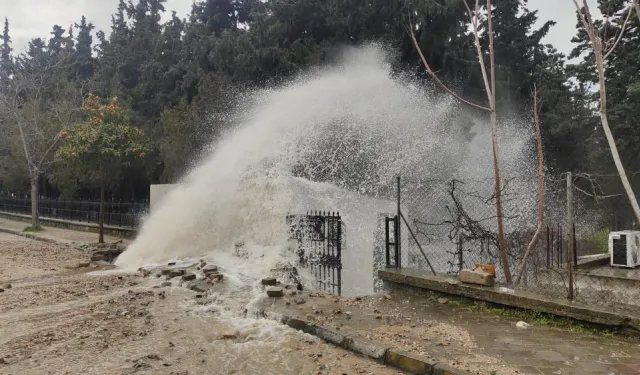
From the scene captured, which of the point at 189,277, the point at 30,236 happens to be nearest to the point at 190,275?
the point at 189,277

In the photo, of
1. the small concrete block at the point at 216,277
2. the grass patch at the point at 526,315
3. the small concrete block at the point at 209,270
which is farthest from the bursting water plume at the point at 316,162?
the grass patch at the point at 526,315

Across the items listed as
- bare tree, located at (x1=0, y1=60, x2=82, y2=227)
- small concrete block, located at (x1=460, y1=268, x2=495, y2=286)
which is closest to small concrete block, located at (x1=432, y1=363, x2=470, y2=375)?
small concrete block, located at (x1=460, y1=268, x2=495, y2=286)

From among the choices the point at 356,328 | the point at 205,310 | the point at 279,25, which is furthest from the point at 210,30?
the point at 356,328

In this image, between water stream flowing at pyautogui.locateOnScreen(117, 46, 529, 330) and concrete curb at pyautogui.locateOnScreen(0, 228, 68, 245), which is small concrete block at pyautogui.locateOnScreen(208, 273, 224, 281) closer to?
water stream flowing at pyautogui.locateOnScreen(117, 46, 529, 330)

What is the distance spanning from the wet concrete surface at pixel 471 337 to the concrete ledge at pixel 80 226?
43.1 ft

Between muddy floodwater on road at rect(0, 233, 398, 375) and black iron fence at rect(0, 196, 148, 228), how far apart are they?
9225mm

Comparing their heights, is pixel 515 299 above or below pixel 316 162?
below

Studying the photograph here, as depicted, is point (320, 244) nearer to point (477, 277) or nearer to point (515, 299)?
point (477, 277)

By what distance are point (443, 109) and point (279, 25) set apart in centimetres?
780

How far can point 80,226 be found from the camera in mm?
22172

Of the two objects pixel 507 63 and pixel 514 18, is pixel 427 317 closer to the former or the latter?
pixel 507 63

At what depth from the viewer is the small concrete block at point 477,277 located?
623 centimetres

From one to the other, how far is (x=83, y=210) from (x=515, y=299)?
74.6ft

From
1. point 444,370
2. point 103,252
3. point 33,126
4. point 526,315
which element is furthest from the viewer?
point 33,126
